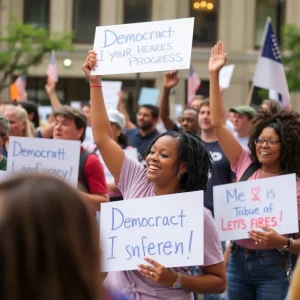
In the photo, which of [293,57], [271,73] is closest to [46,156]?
[271,73]

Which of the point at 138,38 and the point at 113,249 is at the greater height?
the point at 138,38

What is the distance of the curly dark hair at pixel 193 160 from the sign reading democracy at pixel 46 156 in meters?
1.52

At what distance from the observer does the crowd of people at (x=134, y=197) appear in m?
1.53

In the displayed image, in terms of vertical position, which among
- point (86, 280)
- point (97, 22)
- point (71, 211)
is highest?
point (97, 22)

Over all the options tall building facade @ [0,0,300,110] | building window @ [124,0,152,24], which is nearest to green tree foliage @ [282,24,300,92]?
tall building facade @ [0,0,300,110]

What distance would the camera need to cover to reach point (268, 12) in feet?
109

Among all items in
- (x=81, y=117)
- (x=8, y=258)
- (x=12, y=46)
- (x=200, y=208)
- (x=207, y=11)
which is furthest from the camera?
(x=207, y=11)

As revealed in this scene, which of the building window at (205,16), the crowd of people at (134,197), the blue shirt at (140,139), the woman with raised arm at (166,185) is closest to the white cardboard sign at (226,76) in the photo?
the blue shirt at (140,139)

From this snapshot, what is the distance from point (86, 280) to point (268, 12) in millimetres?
32513

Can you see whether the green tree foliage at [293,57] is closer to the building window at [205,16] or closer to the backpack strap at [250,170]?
the building window at [205,16]

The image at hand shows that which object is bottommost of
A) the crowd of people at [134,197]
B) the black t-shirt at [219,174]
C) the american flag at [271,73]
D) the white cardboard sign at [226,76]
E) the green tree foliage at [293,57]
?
the crowd of people at [134,197]

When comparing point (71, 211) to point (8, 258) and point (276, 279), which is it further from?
point (276, 279)

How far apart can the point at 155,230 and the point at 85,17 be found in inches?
1178

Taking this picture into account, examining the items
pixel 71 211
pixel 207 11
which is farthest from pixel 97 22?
pixel 71 211
